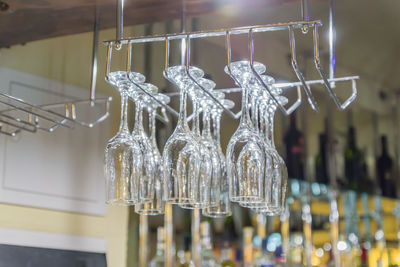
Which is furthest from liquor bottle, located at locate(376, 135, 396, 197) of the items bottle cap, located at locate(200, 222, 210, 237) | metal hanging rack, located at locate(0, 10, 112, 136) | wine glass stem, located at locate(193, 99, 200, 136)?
wine glass stem, located at locate(193, 99, 200, 136)

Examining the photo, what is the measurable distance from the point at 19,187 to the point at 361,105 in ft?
7.11

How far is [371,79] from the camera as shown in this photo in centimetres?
359

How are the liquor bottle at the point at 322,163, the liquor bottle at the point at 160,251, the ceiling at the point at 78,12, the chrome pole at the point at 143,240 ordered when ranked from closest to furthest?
the ceiling at the point at 78,12 < the chrome pole at the point at 143,240 < the liquor bottle at the point at 160,251 < the liquor bottle at the point at 322,163

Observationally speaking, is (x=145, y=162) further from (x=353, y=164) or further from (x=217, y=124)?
(x=353, y=164)

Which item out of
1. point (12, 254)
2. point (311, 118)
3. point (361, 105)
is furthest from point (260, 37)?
point (12, 254)

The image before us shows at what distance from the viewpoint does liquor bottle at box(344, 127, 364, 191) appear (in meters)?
3.59

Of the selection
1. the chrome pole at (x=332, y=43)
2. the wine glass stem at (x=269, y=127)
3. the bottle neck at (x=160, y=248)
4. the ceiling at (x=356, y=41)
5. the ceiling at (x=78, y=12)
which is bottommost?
the bottle neck at (x=160, y=248)

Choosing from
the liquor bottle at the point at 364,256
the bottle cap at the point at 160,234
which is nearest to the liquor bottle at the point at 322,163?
the liquor bottle at the point at 364,256

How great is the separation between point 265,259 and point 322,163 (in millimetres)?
614

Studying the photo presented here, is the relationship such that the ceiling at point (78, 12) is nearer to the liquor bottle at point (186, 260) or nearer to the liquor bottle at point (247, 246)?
the liquor bottle at point (186, 260)

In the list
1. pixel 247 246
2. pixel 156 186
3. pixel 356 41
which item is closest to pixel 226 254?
pixel 247 246

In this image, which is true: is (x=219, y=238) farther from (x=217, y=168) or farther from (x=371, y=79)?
(x=217, y=168)

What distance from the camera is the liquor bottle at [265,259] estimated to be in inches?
128

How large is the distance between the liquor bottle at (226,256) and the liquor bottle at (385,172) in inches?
39.3
